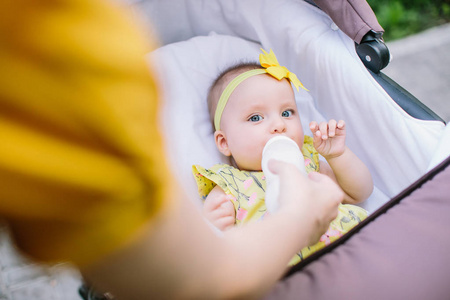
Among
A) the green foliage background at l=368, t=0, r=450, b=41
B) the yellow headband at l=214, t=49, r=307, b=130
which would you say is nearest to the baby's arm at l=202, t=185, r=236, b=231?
the yellow headband at l=214, t=49, r=307, b=130

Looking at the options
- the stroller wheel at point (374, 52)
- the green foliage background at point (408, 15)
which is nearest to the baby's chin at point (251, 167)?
the stroller wheel at point (374, 52)

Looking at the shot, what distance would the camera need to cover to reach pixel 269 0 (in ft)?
4.35

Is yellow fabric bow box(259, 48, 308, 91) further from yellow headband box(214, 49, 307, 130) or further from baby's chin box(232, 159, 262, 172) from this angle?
baby's chin box(232, 159, 262, 172)

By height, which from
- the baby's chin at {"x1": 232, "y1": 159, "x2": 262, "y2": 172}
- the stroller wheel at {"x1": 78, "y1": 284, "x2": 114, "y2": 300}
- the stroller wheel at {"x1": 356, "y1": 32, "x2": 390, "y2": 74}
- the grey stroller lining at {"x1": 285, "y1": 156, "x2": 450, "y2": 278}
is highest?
the stroller wheel at {"x1": 356, "y1": 32, "x2": 390, "y2": 74}

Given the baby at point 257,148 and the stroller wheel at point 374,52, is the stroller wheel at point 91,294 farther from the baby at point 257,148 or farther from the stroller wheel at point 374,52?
the stroller wheel at point 374,52

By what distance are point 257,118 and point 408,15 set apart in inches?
70.6

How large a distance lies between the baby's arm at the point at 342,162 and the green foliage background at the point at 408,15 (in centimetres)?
151

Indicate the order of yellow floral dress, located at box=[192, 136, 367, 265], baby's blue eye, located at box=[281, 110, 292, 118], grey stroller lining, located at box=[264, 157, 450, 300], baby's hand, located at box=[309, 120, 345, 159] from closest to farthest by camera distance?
grey stroller lining, located at box=[264, 157, 450, 300] → yellow floral dress, located at box=[192, 136, 367, 265] → baby's hand, located at box=[309, 120, 345, 159] → baby's blue eye, located at box=[281, 110, 292, 118]

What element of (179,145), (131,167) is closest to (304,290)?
(131,167)

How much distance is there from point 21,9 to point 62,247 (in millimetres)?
190

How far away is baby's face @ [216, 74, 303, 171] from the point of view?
1.01 meters

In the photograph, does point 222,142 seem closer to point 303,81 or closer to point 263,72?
point 263,72

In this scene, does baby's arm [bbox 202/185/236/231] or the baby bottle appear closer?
the baby bottle

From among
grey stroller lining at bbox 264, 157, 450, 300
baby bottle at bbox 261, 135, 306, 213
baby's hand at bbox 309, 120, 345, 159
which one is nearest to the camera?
grey stroller lining at bbox 264, 157, 450, 300
